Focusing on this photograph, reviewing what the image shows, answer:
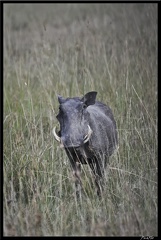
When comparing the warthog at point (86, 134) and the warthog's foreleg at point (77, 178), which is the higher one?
the warthog at point (86, 134)

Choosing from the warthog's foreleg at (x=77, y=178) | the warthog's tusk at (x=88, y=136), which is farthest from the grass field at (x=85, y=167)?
the warthog's tusk at (x=88, y=136)

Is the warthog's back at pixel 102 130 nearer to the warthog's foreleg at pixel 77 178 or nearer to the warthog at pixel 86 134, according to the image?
the warthog at pixel 86 134

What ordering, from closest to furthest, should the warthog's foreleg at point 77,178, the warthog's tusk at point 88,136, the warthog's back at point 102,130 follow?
the warthog's tusk at point 88,136
the warthog's foreleg at point 77,178
the warthog's back at point 102,130

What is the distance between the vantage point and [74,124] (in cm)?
356

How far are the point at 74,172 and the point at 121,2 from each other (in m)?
6.43

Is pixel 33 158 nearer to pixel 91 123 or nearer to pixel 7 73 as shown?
pixel 91 123

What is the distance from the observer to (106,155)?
4121mm

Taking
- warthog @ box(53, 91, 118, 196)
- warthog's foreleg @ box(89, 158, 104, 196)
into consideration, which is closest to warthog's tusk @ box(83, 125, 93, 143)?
warthog @ box(53, 91, 118, 196)

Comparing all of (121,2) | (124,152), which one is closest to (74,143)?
(124,152)

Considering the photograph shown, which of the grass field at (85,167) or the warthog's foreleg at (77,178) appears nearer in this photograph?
the grass field at (85,167)

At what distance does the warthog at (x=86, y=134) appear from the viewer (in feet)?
11.5

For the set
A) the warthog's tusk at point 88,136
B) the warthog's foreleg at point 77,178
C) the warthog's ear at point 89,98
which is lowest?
the warthog's foreleg at point 77,178

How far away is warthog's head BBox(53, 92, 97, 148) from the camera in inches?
135

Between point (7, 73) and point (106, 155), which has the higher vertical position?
point (7, 73)
